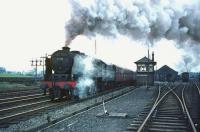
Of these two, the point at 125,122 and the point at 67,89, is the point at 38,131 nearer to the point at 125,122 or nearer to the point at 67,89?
the point at 125,122

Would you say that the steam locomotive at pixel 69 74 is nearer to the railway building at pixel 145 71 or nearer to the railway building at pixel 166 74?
the railway building at pixel 145 71

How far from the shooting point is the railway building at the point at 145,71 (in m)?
42.6

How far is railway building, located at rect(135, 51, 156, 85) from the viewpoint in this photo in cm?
4259

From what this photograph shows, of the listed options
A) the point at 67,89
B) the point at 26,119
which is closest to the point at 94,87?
the point at 67,89

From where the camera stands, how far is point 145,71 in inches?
1709

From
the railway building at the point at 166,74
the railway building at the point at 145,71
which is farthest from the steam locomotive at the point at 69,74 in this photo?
the railway building at the point at 166,74

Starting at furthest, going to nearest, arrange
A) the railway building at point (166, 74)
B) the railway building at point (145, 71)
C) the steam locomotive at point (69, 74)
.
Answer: the railway building at point (166, 74)
the railway building at point (145, 71)
the steam locomotive at point (69, 74)

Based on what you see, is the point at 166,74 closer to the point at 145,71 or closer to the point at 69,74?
the point at 145,71

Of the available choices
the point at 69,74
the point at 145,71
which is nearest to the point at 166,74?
the point at 145,71

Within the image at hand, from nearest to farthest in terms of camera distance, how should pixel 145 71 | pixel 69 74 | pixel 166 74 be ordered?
pixel 69 74, pixel 145 71, pixel 166 74

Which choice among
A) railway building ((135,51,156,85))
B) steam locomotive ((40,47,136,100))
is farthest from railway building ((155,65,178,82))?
steam locomotive ((40,47,136,100))

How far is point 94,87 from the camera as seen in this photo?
2291 centimetres

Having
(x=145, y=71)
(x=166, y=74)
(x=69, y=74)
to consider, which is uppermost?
(x=145, y=71)

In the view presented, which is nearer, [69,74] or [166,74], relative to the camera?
[69,74]
